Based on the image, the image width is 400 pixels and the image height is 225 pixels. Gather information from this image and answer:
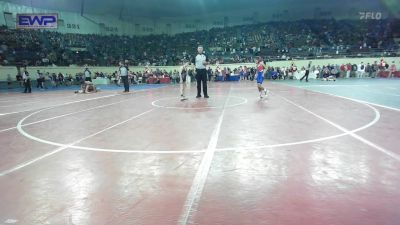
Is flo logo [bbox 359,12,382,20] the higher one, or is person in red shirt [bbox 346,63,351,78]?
flo logo [bbox 359,12,382,20]

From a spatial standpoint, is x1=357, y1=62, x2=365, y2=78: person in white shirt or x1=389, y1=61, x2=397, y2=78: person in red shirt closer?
x1=389, y1=61, x2=397, y2=78: person in red shirt

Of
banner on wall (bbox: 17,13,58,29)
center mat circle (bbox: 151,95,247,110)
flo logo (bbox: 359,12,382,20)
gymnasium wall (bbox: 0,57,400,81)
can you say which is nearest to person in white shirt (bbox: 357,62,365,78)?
gymnasium wall (bbox: 0,57,400,81)

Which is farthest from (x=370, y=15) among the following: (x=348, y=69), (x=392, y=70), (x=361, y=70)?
(x=392, y=70)

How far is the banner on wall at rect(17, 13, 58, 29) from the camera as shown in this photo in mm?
26312

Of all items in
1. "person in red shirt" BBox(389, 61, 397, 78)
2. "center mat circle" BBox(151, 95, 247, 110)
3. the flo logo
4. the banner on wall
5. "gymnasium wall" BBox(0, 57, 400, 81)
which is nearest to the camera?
"center mat circle" BBox(151, 95, 247, 110)

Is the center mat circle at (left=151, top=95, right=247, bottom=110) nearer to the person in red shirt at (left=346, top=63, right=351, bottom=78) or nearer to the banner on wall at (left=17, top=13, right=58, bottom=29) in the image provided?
the banner on wall at (left=17, top=13, right=58, bottom=29)

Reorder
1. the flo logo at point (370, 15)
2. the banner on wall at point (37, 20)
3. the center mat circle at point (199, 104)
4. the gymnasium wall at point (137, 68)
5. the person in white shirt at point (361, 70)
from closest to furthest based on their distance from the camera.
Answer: the center mat circle at point (199, 104)
the banner on wall at point (37, 20)
the gymnasium wall at point (137, 68)
the person in white shirt at point (361, 70)
the flo logo at point (370, 15)

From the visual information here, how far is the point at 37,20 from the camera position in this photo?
87.1 feet

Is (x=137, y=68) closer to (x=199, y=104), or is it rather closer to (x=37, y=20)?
(x=37, y=20)

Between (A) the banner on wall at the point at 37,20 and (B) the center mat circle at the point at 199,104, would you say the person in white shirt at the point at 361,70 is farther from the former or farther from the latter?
(A) the banner on wall at the point at 37,20

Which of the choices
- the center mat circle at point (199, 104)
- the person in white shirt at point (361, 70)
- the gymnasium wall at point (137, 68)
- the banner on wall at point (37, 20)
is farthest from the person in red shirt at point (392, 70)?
the banner on wall at point (37, 20)

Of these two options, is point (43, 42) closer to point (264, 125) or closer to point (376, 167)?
point (264, 125)

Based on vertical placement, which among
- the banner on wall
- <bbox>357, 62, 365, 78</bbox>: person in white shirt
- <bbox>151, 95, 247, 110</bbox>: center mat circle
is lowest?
<bbox>151, 95, 247, 110</bbox>: center mat circle

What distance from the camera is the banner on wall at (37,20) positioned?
1036 inches
